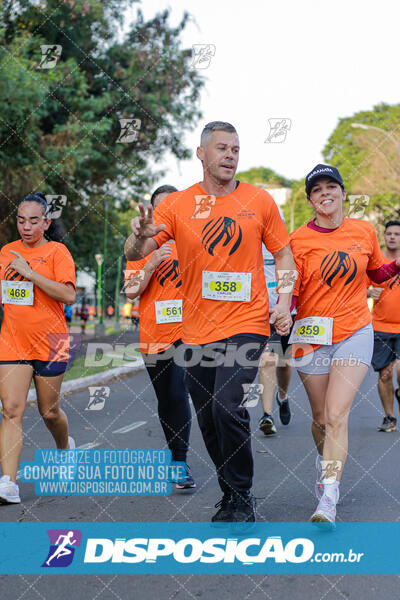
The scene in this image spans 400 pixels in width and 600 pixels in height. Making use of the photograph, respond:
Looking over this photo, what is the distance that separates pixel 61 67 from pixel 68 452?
53.3 ft

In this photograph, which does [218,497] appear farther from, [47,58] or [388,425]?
[47,58]

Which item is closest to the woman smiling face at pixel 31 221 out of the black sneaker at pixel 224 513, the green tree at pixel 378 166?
the black sneaker at pixel 224 513

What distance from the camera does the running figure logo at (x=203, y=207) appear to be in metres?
4.63

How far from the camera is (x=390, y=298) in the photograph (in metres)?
8.36

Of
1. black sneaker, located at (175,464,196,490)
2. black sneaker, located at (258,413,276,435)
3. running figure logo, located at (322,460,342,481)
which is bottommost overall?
black sneaker, located at (258,413,276,435)

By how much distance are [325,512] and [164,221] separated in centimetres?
186

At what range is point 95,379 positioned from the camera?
1373cm

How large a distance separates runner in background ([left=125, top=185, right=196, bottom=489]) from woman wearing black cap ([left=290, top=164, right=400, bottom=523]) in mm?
952

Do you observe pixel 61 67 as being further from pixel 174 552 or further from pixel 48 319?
pixel 174 552

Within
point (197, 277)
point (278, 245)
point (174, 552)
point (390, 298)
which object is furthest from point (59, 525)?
point (390, 298)

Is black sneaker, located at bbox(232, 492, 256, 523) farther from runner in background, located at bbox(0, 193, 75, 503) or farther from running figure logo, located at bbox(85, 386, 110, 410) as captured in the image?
running figure logo, located at bbox(85, 386, 110, 410)

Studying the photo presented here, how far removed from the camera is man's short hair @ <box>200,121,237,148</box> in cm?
470

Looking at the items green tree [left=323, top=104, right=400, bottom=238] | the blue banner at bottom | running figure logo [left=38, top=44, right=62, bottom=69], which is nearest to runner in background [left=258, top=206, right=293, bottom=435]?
the blue banner at bottom

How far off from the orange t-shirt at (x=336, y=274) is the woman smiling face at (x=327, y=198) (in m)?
0.11
